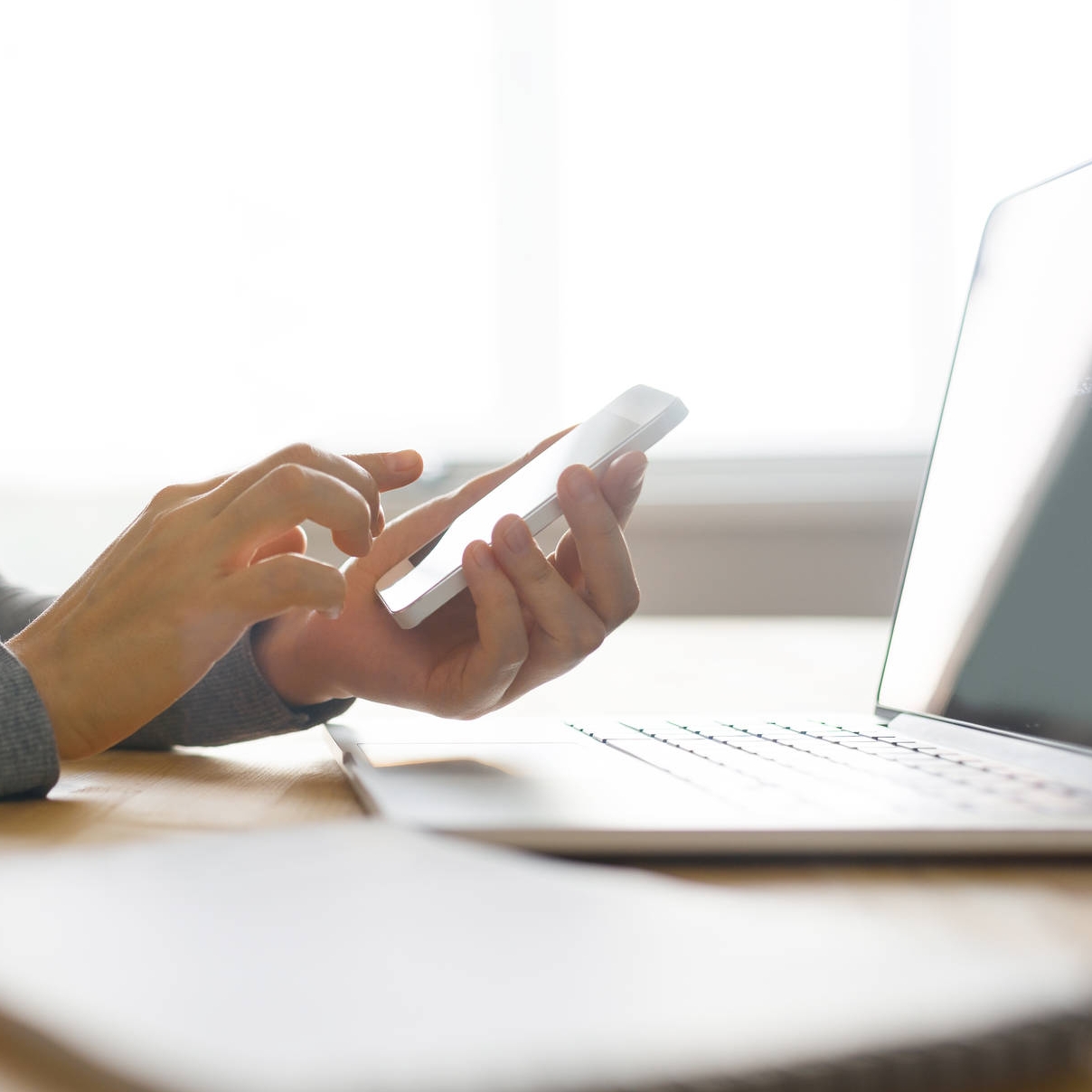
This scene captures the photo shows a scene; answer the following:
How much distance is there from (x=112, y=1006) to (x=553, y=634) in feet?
1.51

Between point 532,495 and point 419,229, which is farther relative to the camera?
point 419,229

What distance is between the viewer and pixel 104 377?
2.14 meters

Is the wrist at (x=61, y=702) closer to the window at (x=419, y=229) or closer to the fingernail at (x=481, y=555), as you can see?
the fingernail at (x=481, y=555)

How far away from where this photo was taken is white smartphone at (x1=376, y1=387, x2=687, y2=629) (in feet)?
1.84

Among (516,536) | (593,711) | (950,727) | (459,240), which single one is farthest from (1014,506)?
(459,240)

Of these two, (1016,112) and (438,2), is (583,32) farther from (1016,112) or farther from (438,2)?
(1016,112)

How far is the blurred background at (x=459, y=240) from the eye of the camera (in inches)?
79.4

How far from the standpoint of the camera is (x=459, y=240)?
2.15 meters

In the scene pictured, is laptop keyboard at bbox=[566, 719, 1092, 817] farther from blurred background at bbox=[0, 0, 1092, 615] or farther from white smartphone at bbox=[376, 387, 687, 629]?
blurred background at bbox=[0, 0, 1092, 615]

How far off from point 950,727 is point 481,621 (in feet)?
0.76

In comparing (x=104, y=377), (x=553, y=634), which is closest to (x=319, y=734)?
(x=553, y=634)

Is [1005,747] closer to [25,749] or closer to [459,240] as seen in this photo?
[25,749]

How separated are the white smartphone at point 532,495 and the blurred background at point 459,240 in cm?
132

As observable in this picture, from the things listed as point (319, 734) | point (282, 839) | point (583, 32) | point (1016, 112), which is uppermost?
point (583, 32)
